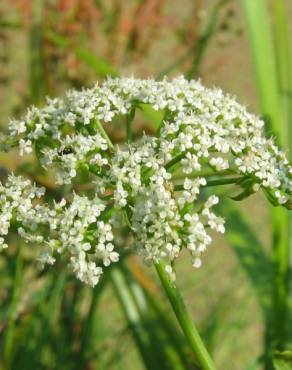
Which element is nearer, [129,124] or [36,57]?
[129,124]

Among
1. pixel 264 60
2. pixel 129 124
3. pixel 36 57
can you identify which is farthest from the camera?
pixel 36 57

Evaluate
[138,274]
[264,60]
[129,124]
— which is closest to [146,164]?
[129,124]

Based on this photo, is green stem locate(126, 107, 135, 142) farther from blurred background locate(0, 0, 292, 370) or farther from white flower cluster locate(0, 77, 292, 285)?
blurred background locate(0, 0, 292, 370)

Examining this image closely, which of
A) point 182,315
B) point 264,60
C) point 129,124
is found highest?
point 264,60

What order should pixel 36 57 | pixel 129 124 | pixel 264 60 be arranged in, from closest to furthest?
pixel 129 124 < pixel 264 60 < pixel 36 57

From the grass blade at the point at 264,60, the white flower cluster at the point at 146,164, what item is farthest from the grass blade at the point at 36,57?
the white flower cluster at the point at 146,164

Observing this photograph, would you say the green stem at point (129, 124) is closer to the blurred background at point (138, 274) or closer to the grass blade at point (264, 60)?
the blurred background at point (138, 274)

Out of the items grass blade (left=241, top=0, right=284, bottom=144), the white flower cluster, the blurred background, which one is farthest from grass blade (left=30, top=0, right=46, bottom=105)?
the white flower cluster

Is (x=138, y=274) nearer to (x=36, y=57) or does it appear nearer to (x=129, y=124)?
(x=36, y=57)
